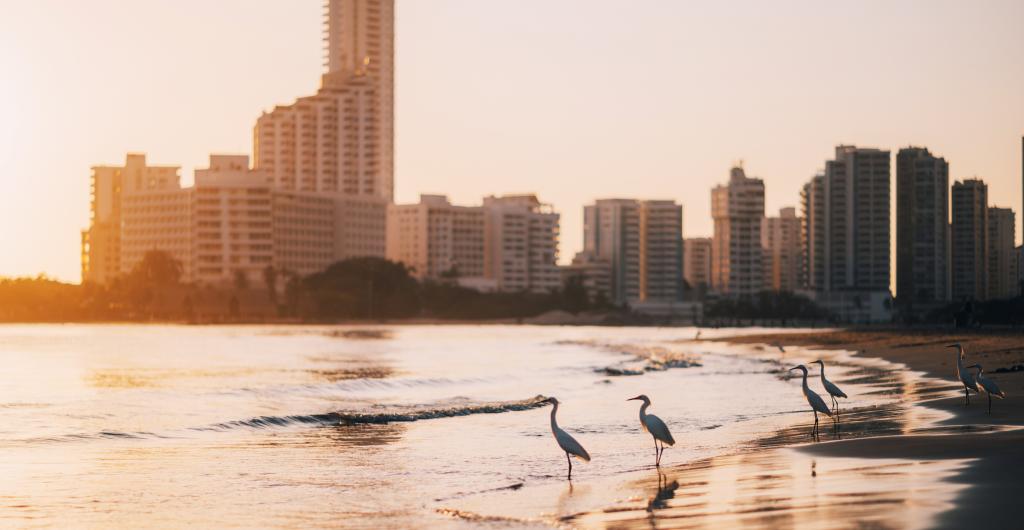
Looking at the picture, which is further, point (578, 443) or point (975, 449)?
point (578, 443)

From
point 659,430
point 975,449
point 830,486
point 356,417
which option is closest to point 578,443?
point 659,430

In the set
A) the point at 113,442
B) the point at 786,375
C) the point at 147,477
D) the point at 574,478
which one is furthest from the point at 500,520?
the point at 786,375

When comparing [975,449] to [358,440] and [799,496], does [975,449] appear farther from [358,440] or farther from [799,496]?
[358,440]

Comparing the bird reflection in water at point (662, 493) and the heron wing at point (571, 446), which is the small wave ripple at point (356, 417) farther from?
the bird reflection in water at point (662, 493)

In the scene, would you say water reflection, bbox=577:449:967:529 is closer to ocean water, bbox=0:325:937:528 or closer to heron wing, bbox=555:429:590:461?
ocean water, bbox=0:325:937:528

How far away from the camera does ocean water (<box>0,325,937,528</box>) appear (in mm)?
17250

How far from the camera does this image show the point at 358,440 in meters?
26.7

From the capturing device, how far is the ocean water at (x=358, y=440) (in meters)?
17.2

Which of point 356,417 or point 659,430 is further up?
point 659,430

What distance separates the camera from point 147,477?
20.9m

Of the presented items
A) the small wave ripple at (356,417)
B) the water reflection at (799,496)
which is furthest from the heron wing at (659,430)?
the small wave ripple at (356,417)

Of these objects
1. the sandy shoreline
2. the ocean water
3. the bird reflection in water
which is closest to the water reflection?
the bird reflection in water

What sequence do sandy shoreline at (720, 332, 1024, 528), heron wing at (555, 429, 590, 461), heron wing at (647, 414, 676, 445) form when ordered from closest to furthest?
sandy shoreline at (720, 332, 1024, 528) < heron wing at (555, 429, 590, 461) < heron wing at (647, 414, 676, 445)

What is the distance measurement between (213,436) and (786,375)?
2691 cm
